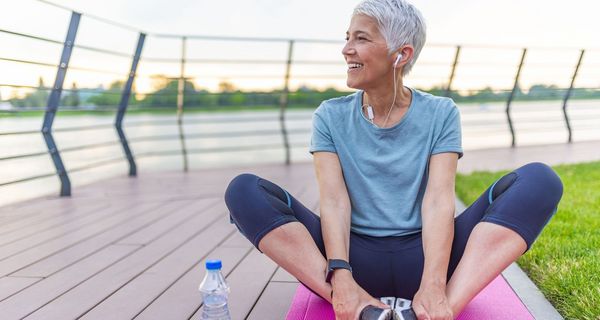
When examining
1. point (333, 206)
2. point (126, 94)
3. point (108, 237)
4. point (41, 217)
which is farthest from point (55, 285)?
point (126, 94)

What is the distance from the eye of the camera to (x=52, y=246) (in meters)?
2.50

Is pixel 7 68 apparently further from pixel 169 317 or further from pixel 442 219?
pixel 442 219

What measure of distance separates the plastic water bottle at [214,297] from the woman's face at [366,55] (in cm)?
69

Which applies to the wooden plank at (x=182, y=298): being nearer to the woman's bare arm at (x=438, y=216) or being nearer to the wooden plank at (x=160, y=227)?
the wooden plank at (x=160, y=227)

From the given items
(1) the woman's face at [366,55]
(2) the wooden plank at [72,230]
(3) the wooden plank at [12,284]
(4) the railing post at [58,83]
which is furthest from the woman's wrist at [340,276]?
(4) the railing post at [58,83]

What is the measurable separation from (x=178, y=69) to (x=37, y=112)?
1688mm

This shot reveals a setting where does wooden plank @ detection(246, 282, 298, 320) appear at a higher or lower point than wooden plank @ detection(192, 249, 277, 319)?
higher

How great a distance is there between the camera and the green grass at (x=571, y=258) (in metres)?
1.58

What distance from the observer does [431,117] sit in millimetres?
1622

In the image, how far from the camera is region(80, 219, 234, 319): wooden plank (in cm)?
172

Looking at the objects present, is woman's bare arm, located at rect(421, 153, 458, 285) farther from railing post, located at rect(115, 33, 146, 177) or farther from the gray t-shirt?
railing post, located at rect(115, 33, 146, 177)

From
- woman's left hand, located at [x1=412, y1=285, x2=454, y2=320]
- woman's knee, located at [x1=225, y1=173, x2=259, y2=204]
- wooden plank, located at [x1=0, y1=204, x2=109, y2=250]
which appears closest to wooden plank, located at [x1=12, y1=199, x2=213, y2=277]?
wooden plank, located at [x1=0, y1=204, x2=109, y2=250]

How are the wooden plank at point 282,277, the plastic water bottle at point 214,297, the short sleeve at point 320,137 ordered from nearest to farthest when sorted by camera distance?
1. the plastic water bottle at point 214,297
2. the short sleeve at point 320,137
3. the wooden plank at point 282,277

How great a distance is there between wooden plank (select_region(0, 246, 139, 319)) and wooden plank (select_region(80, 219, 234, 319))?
0.62ft
